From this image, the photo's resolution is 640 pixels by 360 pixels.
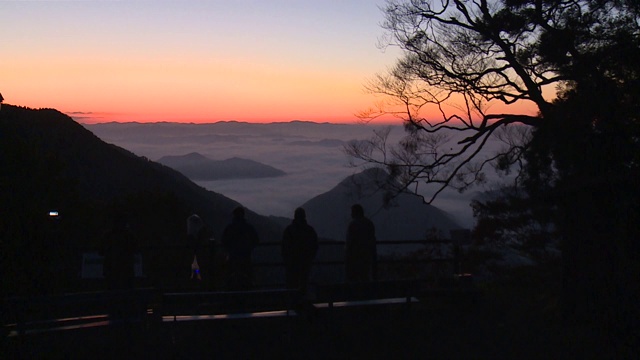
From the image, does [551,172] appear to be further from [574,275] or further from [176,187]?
[176,187]

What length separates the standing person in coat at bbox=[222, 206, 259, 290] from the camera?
12273 millimetres

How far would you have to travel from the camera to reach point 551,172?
1233 cm

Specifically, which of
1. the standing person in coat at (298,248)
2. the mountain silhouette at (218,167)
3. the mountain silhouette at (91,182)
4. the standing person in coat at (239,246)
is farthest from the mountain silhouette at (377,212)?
the mountain silhouette at (218,167)

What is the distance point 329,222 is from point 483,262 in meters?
56.4

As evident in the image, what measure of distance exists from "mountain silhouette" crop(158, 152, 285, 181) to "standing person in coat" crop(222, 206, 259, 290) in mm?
103670

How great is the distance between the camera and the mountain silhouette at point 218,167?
404ft

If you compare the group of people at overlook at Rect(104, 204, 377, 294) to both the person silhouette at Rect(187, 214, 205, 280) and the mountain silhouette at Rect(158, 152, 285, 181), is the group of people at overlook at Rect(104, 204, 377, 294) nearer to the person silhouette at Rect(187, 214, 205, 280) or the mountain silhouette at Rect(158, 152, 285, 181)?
the person silhouette at Rect(187, 214, 205, 280)

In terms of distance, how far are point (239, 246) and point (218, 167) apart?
118m

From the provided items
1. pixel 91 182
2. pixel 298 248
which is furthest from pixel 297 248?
pixel 91 182

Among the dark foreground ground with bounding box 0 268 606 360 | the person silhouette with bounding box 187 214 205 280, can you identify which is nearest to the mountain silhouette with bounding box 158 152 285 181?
the person silhouette with bounding box 187 214 205 280

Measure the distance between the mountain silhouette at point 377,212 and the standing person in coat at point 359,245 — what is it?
1395 mm

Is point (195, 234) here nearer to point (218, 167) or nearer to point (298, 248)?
point (298, 248)

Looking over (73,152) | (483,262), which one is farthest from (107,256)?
(73,152)

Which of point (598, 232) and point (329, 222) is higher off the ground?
point (598, 232)
